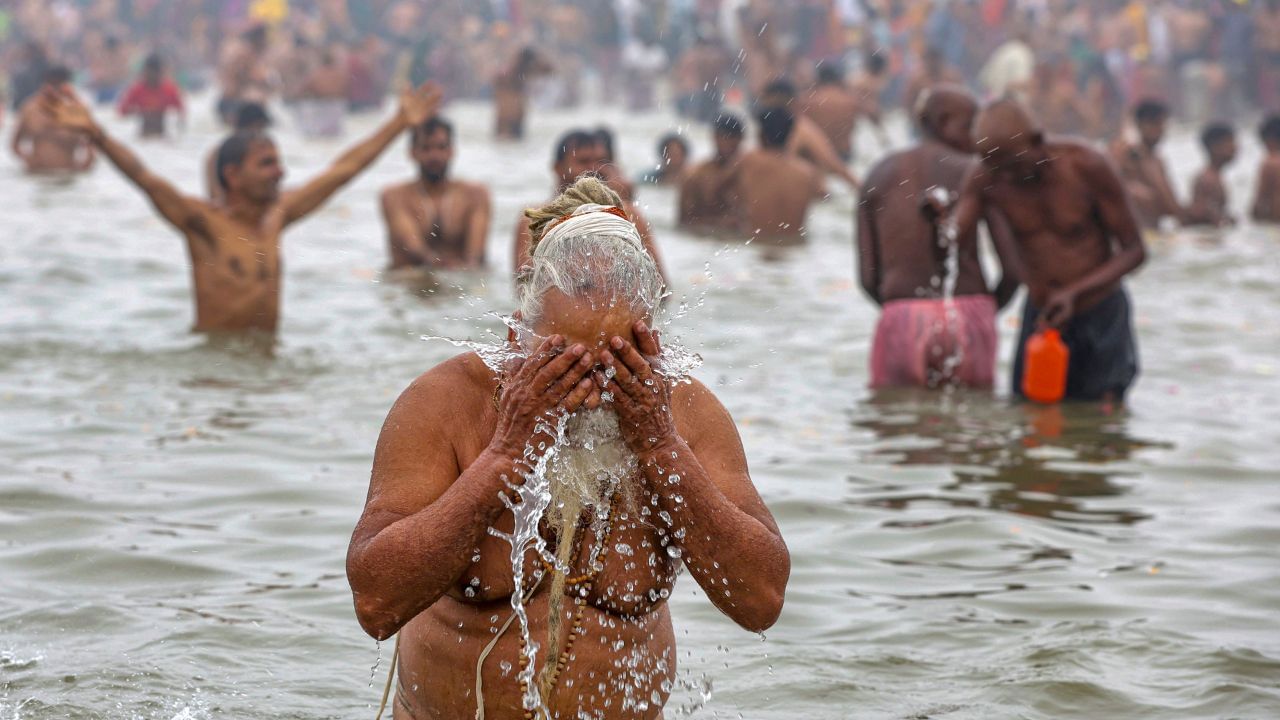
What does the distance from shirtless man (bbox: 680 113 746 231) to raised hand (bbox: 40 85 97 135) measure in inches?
270

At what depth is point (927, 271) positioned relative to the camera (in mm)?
8008

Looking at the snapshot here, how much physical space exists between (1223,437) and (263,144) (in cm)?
472

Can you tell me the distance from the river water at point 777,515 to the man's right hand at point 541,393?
155cm

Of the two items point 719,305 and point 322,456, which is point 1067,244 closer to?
point 322,456

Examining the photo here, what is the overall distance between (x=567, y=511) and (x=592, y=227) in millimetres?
541

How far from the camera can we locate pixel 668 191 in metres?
17.6

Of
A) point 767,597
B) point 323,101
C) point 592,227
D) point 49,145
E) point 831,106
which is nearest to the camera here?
point 592,227

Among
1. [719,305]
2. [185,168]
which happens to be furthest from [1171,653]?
[185,168]

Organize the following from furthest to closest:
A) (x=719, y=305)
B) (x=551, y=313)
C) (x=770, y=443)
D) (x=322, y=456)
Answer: (x=719, y=305) → (x=770, y=443) → (x=322, y=456) → (x=551, y=313)

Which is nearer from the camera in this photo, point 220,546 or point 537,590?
point 537,590

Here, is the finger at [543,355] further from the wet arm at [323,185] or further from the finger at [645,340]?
the wet arm at [323,185]

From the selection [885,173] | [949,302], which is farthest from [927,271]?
[885,173]

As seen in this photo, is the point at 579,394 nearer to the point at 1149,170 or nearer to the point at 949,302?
the point at 949,302

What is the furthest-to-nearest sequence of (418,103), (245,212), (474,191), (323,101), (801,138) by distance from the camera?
(323,101) < (801,138) < (474,191) < (245,212) < (418,103)
